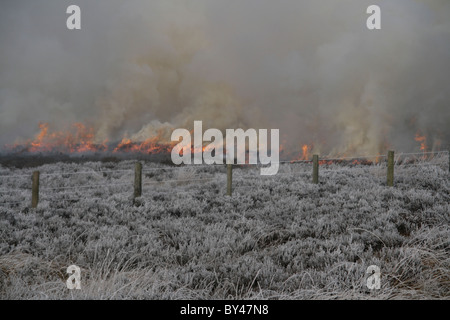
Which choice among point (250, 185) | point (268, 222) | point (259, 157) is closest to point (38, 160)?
point (259, 157)

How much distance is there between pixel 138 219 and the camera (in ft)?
29.8

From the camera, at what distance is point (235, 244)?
6.87 meters

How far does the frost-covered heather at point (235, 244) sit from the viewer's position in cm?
448

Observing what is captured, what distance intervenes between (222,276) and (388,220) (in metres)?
5.24

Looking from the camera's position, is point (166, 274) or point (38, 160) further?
point (38, 160)

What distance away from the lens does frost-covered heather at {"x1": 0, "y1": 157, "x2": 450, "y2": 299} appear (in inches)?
176

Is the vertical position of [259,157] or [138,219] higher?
[259,157]
